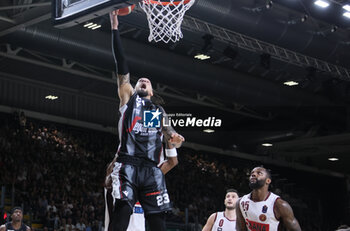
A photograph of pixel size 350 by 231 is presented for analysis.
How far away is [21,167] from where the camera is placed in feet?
75.3

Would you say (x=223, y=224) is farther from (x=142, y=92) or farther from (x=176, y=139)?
(x=176, y=139)

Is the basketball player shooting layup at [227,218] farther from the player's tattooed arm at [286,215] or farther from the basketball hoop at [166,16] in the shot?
the basketball hoop at [166,16]

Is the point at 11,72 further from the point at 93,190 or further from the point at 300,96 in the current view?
the point at 300,96

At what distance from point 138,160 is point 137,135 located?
0.26 meters

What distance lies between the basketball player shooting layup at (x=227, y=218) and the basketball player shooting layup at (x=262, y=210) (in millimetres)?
2115

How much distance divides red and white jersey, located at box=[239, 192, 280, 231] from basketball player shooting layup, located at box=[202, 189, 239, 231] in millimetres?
2228

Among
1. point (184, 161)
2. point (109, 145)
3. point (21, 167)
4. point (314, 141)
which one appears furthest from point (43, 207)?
point (314, 141)

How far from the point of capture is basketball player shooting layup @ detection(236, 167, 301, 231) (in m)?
8.04

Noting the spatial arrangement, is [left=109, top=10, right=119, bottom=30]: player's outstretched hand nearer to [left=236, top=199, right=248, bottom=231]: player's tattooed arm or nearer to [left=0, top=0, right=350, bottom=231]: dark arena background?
[left=236, top=199, right=248, bottom=231]: player's tattooed arm

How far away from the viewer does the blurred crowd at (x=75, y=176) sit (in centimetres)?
2120

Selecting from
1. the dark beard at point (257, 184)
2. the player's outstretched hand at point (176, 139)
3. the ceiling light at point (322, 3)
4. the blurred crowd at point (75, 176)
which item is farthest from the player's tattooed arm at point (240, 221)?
the ceiling light at point (322, 3)

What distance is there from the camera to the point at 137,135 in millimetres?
6285

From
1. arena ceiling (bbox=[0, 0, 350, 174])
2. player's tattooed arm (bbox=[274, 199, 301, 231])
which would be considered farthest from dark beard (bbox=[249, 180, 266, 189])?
arena ceiling (bbox=[0, 0, 350, 174])

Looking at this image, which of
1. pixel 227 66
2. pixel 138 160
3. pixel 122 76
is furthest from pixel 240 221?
pixel 227 66
